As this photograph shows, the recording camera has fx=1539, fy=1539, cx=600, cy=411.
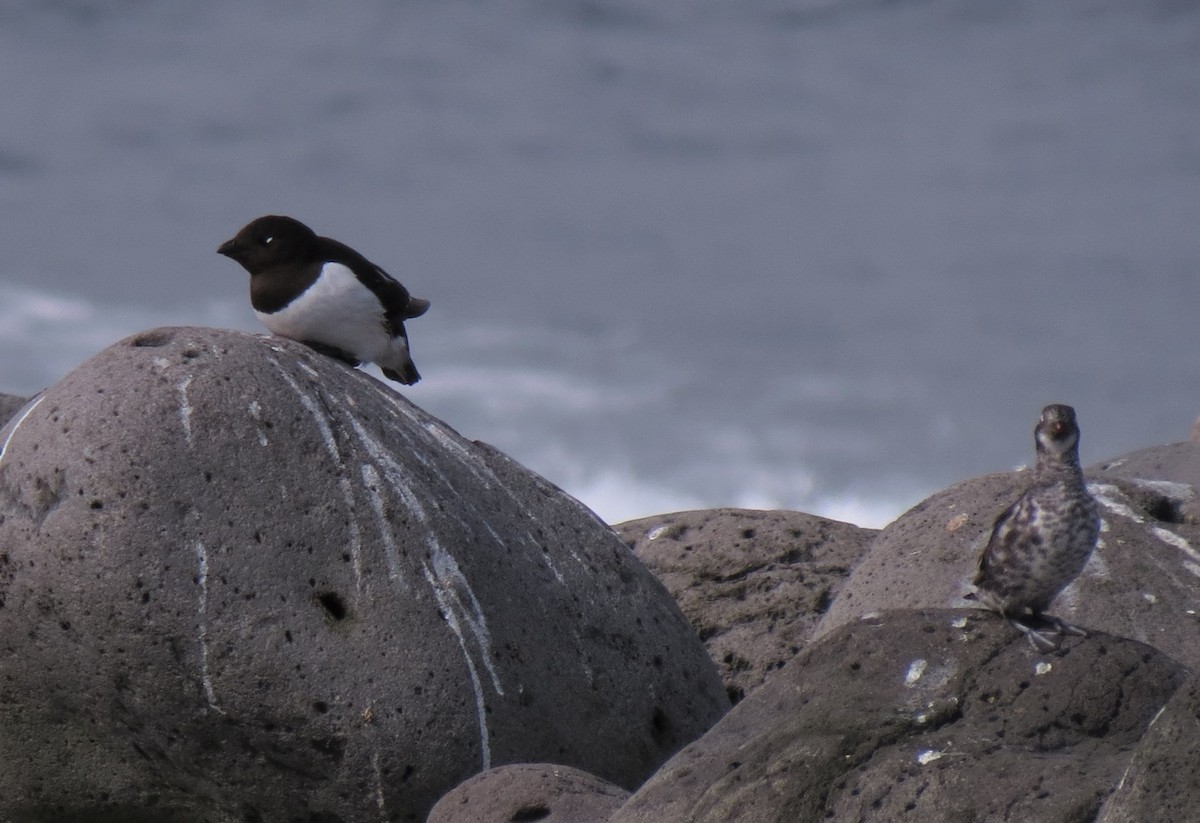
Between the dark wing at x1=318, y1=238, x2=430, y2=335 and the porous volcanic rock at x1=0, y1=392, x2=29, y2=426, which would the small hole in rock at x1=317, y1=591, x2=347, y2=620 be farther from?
the porous volcanic rock at x1=0, y1=392, x2=29, y2=426

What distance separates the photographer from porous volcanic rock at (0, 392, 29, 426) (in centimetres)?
1304

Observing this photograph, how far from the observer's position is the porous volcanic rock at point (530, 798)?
19.8 ft

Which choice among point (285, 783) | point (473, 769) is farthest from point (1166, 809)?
point (285, 783)

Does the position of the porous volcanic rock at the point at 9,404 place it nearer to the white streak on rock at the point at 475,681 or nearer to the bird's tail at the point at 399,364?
the bird's tail at the point at 399,364

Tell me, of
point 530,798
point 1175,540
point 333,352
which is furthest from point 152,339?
point 1175,540

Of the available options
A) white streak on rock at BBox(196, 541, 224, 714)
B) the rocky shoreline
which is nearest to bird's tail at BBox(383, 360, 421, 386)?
the rocky shoreline

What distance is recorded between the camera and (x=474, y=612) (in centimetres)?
739

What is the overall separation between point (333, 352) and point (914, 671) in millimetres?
4410

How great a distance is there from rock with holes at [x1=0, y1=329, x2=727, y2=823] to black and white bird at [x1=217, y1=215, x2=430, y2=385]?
75 centimetres

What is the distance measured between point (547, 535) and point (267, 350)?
178 cm

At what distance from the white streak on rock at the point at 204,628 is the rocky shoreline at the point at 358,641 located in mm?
10

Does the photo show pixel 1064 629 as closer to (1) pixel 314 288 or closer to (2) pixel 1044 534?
(2) pixel 1044 534

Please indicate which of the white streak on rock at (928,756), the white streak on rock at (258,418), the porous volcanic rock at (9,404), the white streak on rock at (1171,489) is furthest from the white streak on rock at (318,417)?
the porous volcanic rock at (9,404)

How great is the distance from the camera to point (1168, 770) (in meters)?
3.97
